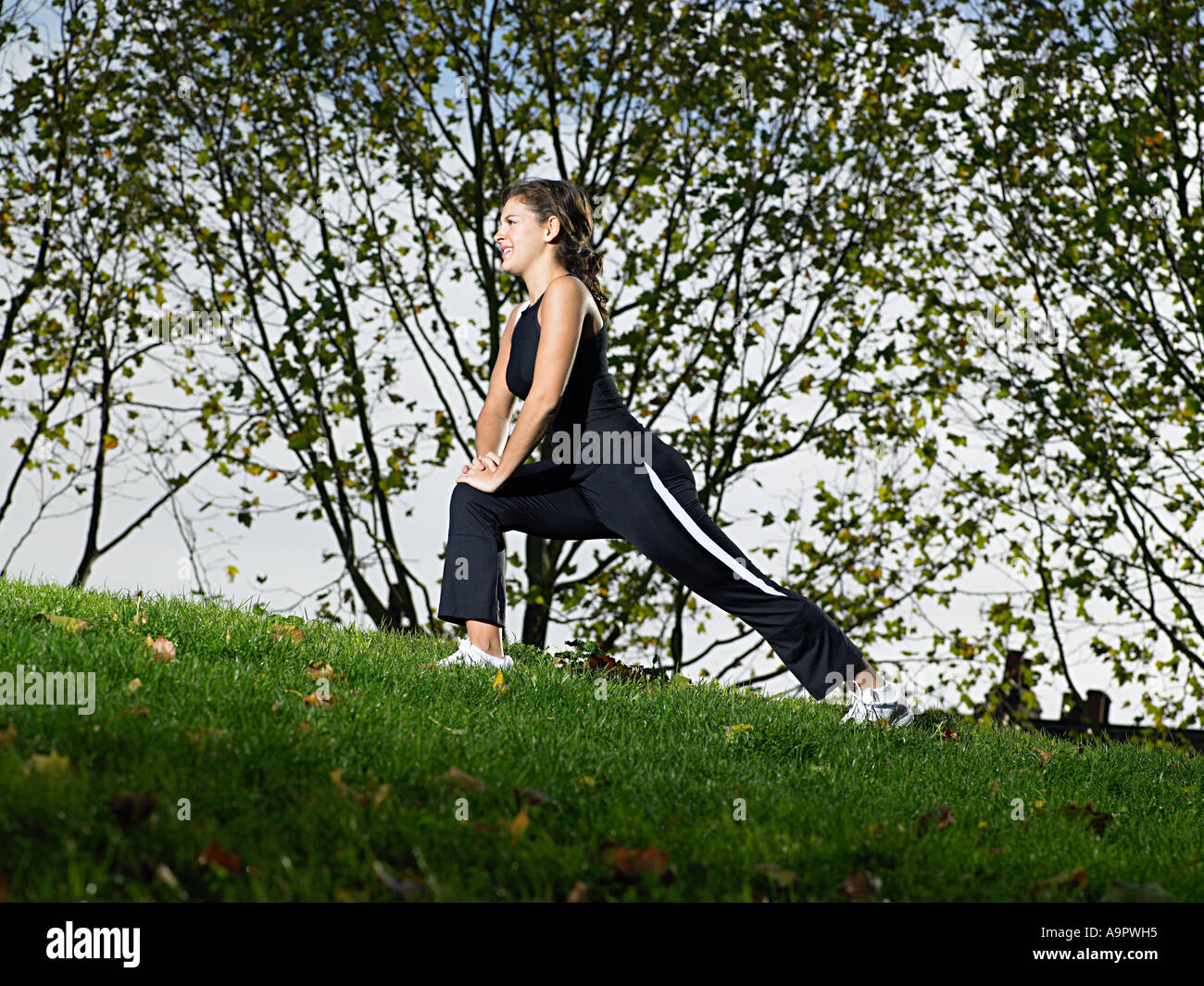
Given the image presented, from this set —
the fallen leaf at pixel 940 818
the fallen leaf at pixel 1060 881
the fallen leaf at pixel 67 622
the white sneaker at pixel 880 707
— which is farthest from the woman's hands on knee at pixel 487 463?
the fallen leaf at pixel 1060 881

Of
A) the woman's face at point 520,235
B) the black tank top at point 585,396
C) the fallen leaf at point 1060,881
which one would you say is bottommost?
the fallen leaf at point 1060,881

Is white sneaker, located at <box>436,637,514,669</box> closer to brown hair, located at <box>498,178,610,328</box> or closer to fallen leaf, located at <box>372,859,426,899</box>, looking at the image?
brown hair, located at <box>498,178,610,328</box>

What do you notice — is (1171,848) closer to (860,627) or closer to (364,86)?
(860,627)

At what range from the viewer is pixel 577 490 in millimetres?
5613

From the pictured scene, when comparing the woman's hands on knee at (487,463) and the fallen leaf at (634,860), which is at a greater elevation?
the woman's hands on knee at (487,463)

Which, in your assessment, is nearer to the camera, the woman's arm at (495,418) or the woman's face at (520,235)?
the woman's face at (520,235)

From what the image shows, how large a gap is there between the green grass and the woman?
1.18 feet

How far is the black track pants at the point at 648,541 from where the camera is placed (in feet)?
17.6

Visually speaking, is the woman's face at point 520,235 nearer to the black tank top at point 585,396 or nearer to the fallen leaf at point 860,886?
the black tank top at point 585,396

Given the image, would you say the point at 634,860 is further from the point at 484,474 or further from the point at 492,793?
the point at 484,474

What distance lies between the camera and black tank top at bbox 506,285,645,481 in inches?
218

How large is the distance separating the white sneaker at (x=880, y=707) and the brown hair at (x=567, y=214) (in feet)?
8.04

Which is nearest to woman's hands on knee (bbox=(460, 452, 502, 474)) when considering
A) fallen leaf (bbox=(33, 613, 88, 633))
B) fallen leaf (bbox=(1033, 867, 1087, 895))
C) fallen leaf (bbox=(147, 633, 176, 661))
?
fallen leaf (bbox=(147, 633, 176, 661))
